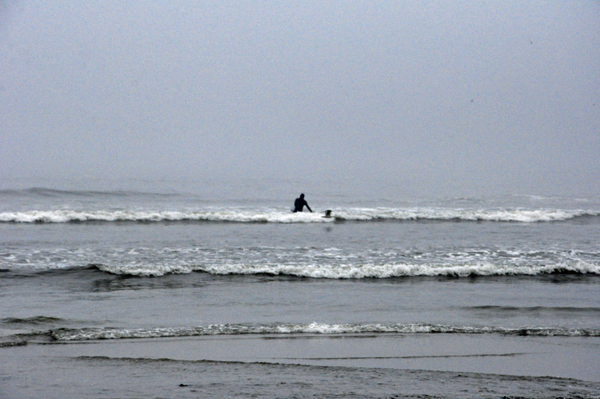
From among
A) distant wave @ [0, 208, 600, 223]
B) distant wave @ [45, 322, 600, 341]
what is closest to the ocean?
distant wave @ [45, 322, 600, 341]

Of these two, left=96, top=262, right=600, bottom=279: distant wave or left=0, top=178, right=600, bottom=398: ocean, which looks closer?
left=0, top=178, right=600, bottom=398: ocean

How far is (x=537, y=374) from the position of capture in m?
7.38

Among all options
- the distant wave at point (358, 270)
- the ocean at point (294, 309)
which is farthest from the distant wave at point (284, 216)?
the distant wave at point (358, 270)

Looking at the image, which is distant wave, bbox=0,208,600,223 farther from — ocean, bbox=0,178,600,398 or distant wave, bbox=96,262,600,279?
distant wave, bbox=96,262,600,279

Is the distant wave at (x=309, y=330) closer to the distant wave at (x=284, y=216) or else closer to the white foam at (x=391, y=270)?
the white foam at (x=391, y=270)

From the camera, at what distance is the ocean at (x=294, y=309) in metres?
6.82

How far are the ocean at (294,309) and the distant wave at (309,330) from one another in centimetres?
3

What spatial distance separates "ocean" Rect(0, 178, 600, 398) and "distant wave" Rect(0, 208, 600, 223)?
245mm

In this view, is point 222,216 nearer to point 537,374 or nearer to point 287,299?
point 287,299

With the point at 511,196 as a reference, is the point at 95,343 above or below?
below

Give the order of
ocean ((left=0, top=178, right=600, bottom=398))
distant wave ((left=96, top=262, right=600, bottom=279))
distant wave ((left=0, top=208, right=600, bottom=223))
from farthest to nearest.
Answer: distant wave ((left=0, top=208, right=600, bottom=223)) → distant wave ((left=96, top=262, right=600, bottom=279)) → ocean ((left=0, top=178, right=600, bottom=398))

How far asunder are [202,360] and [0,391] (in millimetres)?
2290

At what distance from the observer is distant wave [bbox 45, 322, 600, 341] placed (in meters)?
9.02

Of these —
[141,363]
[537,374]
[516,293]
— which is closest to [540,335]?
[537,374]
